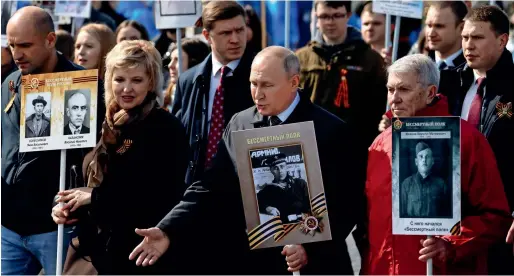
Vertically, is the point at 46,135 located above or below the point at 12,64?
below

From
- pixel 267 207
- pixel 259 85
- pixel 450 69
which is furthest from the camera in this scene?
pixel 450 69

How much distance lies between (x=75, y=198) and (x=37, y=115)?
0.65 m

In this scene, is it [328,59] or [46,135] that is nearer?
[46,135]

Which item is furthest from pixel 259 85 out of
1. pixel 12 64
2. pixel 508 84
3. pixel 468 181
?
pixel 12 64

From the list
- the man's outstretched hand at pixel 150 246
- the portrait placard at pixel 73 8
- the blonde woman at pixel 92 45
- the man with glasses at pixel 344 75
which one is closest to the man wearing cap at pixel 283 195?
the man's outstretched hand at pixel 150 246

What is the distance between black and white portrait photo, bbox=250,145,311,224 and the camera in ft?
17.6

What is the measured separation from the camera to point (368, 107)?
8086 millimetres

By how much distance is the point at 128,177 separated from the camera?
5.88 metres

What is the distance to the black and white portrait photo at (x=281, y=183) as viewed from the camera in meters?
5.38

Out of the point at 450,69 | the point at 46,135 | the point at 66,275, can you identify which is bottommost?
the point at 66,275

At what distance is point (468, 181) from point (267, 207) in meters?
1.04

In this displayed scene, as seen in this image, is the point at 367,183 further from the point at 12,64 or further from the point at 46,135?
the point at 12,64

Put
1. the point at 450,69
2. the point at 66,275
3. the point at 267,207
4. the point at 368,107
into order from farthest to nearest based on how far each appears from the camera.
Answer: the point at 368,107, the point at 450,69, the point at 66,275, the point at 267,207

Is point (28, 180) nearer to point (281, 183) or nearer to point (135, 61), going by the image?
point (135, 61)
